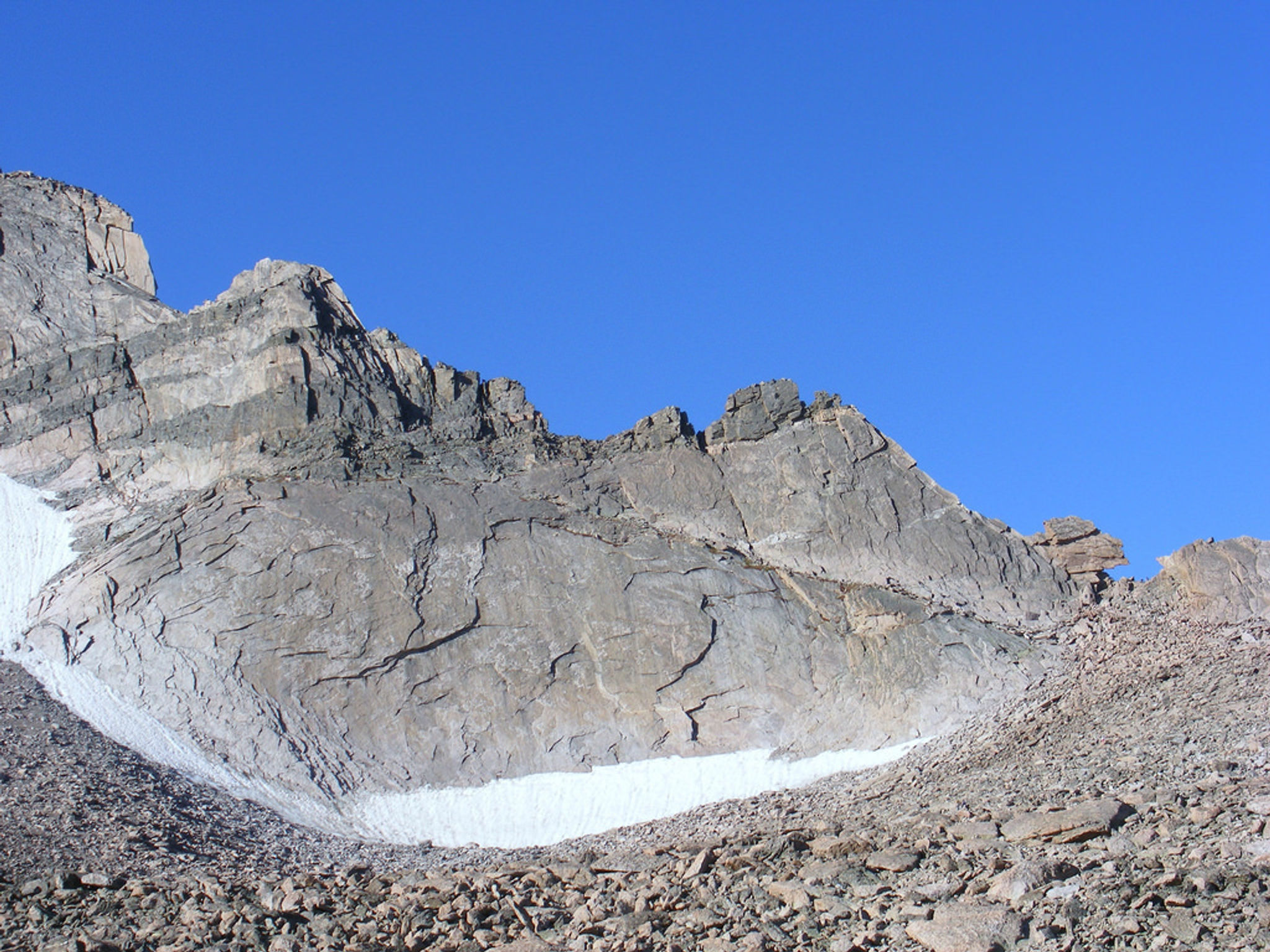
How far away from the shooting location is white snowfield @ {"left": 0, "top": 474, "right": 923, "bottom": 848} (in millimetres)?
27531

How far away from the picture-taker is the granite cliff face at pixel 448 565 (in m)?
30.8

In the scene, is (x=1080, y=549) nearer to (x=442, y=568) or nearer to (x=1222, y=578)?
(x=1222, y=578)

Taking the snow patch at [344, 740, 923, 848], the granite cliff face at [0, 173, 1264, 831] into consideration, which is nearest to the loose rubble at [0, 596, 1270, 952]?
the snow patch at [344, 740, 923, 848]

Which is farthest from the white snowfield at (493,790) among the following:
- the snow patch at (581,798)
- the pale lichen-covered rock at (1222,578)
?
the pale lichen-covered rock at (1222,578)

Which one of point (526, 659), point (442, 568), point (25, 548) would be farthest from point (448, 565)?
point (25, 548)

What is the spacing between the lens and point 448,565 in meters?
34.4

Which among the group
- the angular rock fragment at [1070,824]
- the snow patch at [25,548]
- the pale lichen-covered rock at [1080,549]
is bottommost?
the angular rock fragment at [1070,824]

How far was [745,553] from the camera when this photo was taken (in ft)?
118

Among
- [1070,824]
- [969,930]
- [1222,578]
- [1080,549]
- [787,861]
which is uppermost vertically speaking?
[1080,549]

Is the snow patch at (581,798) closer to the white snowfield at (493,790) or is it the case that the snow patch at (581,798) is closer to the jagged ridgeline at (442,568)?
the white snowfield at (493,790)

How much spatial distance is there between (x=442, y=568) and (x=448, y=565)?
0.78ft

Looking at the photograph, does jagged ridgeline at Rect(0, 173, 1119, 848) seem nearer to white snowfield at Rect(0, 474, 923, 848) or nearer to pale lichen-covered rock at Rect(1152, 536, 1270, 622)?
white snowfield at Rect(0, 474, 923, 848)

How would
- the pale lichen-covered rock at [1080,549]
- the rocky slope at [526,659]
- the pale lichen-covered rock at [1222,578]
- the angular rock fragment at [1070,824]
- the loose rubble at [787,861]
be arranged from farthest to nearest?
the pale lichen-covered rock at [1080,549]
the pale lichen-covered rock at [1222,578]
the angular rock fragment at [1070,824]
the rocky slope at [526,659]
the loose rubble at [787,861]

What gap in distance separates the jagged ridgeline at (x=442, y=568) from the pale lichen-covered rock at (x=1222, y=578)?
3.68 m
